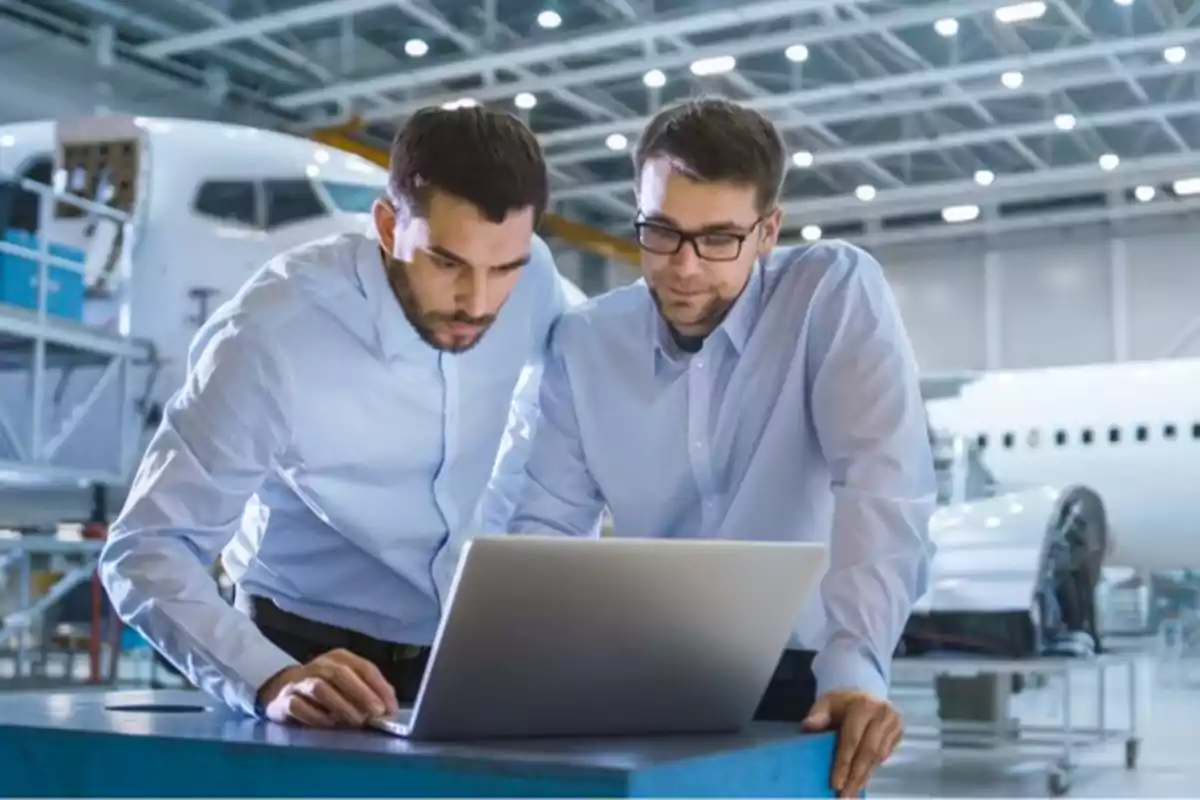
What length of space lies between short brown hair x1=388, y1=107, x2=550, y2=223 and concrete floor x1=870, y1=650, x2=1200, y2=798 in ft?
15.8

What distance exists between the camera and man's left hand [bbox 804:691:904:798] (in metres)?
1.69

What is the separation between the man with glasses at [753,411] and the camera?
6.55 ft

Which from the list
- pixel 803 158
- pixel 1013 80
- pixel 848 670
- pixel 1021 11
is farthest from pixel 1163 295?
pixel 848 670

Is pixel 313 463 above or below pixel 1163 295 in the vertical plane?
below

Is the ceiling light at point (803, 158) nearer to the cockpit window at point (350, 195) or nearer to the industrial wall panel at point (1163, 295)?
the industrial wall panel at point (1163, 295)

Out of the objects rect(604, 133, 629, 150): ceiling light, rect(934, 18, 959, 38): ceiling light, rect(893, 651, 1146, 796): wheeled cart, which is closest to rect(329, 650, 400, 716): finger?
rect(893, 651, 1146, 796): wheeled cart

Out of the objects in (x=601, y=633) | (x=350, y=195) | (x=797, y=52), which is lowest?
(x=601, y=633)

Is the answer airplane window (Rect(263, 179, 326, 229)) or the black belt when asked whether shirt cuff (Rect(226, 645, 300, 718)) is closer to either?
the black belt

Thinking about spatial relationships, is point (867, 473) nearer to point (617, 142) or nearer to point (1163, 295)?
point (617, 142)

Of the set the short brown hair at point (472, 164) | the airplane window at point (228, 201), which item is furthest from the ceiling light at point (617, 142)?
the short brown hair at point (472, 164)

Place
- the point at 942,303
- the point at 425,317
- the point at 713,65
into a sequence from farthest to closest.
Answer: the point at 942,303 < the point at 713,65 < the point at 425,317

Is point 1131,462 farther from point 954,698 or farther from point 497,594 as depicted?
point 497,594

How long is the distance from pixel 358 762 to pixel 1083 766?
7.18 m

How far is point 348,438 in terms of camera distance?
2307 millimetres
